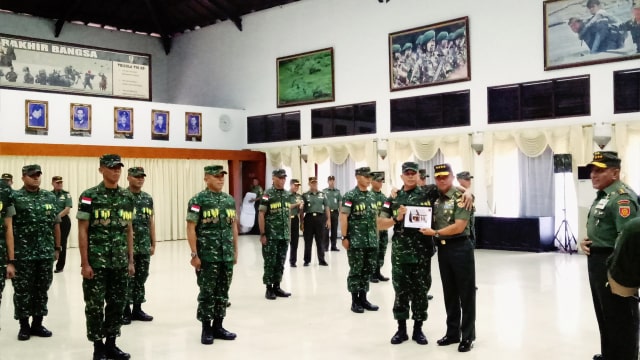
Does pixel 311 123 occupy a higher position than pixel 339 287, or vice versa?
pixel 311 123

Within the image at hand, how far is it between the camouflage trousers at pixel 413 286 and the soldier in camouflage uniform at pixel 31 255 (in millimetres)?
3384

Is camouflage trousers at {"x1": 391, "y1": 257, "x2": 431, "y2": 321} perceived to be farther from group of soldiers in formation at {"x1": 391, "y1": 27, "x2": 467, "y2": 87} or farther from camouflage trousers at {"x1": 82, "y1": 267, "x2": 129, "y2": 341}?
group of soldiers in formation at {"x1": 391, "y1": 27, "x2": 467, "y2": 87}

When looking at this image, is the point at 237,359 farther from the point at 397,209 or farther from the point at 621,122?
the point at 621,122

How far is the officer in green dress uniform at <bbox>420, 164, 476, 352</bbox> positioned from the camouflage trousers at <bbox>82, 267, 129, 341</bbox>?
8.33 ft

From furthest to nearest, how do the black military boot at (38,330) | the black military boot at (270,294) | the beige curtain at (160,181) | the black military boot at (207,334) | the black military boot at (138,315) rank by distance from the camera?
the beige curtain at (160,181) < the black military boot at (270,294) < the black military boot at (138,315) < the black military boot at (38,330) < the black military boot at (207,334)

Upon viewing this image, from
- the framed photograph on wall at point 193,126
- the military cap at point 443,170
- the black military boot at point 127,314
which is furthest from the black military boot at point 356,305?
the framed photograph on wall at point 193,126

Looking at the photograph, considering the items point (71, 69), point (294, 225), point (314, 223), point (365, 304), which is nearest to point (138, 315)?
point (365, 304)

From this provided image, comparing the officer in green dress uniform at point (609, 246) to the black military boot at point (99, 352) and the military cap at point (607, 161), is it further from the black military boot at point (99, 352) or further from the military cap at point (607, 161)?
the black military boot at point (99, 352)

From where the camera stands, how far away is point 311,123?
17031 mm

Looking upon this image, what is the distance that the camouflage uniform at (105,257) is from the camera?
455cm

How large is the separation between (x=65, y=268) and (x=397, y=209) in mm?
7960

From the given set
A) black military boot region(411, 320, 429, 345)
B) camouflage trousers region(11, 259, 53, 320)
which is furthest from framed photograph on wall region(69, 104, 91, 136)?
black military boot region(411, 320, 429, 345)

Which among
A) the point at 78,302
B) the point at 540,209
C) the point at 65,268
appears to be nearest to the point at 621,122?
the point at 540,209

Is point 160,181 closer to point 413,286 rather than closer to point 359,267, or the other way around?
point 359,267
